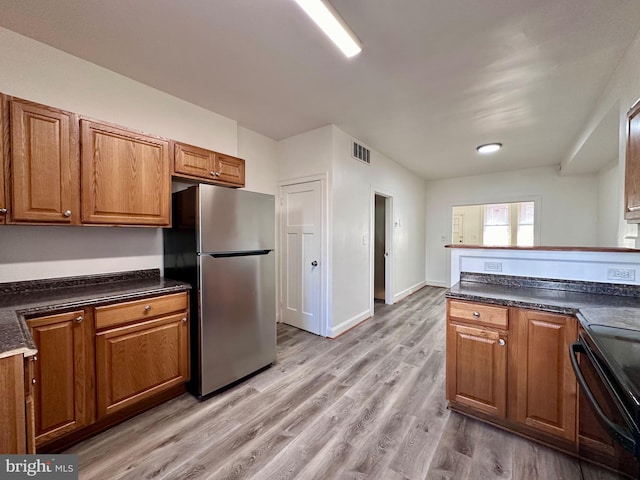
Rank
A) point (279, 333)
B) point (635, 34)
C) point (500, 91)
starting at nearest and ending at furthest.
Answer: point (635, 34) < point (500, 91) < point (279, 333)

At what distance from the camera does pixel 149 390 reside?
1884 millimetres

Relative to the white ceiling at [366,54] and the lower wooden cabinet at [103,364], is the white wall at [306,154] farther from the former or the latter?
the lower wooden cabinet at [103,364]

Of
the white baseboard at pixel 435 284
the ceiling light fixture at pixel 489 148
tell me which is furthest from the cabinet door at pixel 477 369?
the white baseboard at pixel 435 284

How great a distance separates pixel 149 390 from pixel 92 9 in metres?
2.46

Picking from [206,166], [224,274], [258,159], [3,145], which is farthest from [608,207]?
[3,145]

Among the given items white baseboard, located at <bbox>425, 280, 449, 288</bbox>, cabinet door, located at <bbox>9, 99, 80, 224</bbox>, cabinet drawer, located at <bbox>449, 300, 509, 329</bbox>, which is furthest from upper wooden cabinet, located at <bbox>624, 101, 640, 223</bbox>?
white baseboard, located at <bbox>425, 280, 449, 288</bbox>

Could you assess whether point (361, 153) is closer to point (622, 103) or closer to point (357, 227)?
point (357, 227)

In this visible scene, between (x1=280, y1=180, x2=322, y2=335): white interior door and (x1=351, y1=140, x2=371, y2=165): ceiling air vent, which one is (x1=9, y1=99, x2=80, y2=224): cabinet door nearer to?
(x1=280, y1=180, x2=322, y2=335): white interior door

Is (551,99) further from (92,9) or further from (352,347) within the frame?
(92,9)

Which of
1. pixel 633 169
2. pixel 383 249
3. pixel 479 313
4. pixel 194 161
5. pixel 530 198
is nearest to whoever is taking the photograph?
pixel 633 169

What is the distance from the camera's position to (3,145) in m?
1.53

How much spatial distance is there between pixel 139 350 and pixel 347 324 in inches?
94.0

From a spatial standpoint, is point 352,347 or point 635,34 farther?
point 352,347

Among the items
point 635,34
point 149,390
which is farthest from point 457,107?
point 149,390
